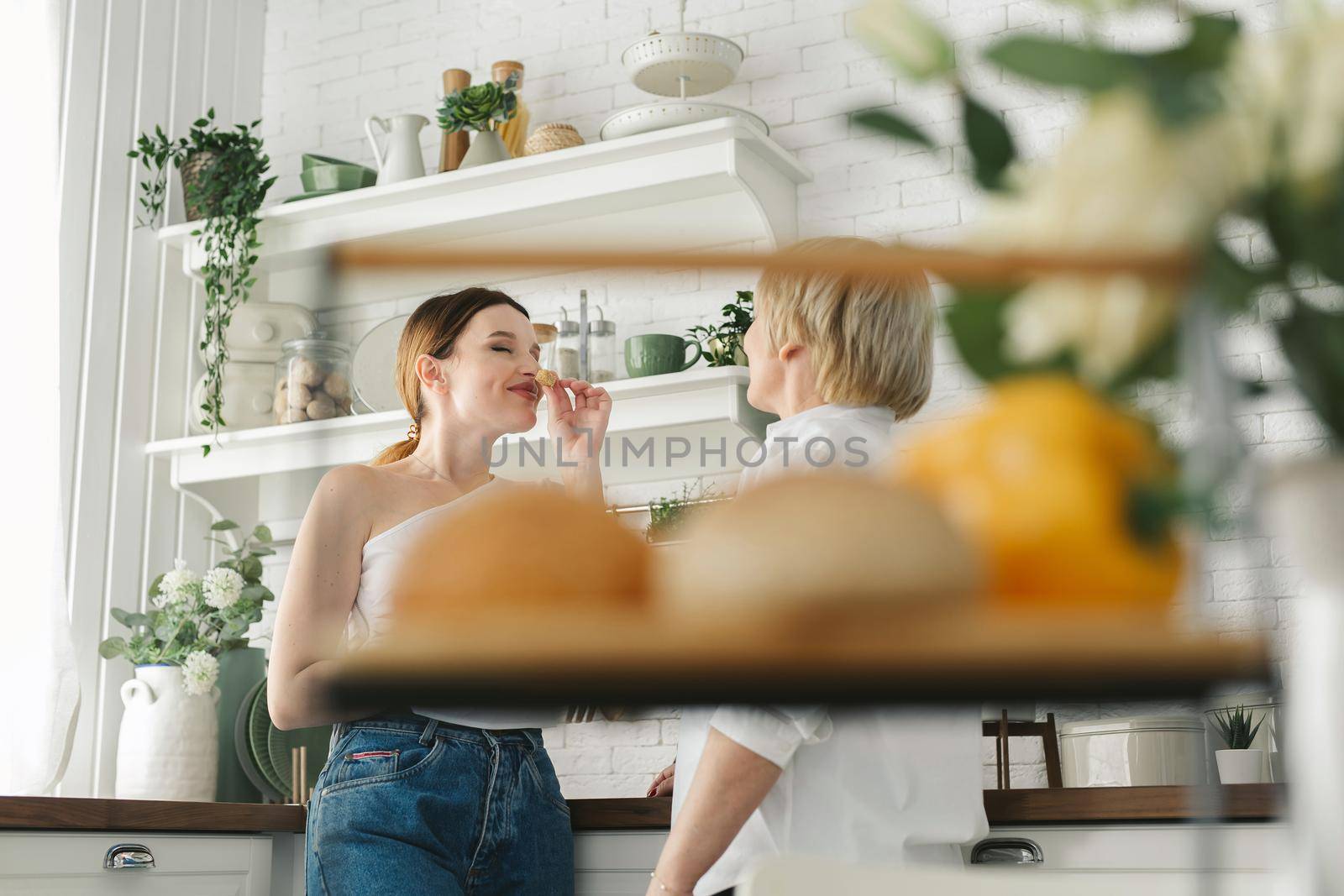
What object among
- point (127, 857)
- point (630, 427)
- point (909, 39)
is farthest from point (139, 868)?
point (909, 39)

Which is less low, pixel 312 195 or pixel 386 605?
pixel 312 195

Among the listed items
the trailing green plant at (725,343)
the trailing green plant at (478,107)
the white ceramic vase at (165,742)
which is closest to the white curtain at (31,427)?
the white ceramic vase at (165,742)

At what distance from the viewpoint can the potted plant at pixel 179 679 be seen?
103 inches

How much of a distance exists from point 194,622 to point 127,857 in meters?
0.88

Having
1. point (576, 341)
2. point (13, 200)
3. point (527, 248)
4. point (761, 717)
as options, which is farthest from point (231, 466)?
point (527, 248)

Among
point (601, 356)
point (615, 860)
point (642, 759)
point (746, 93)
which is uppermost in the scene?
point (746, 93)

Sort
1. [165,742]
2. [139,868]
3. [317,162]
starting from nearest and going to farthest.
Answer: [139,868] < [165,742] < [317,162]

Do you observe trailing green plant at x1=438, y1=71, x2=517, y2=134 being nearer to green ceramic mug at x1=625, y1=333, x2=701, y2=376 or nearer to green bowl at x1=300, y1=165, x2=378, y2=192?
green bowl at x1=300, y1=165, x2=378, y2=192

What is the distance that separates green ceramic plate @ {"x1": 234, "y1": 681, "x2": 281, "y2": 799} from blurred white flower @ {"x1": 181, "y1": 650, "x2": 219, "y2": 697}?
9cm

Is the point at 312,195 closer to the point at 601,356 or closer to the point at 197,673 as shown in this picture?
the point at 601,356

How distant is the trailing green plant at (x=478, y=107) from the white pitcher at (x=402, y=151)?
0.10 metres

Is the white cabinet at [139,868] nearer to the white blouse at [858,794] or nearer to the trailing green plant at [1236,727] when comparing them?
the white blouse at [858,794]

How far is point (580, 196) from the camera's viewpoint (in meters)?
2.85

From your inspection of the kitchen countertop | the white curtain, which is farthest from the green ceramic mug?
the white curtain
